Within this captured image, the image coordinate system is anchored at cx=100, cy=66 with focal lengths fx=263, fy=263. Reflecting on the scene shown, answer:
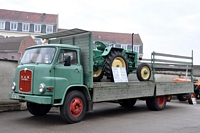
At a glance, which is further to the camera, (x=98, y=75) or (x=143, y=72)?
(x=143, y=72)

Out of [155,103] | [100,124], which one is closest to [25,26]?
[155,103]

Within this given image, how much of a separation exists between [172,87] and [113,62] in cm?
343

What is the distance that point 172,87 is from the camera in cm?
1176

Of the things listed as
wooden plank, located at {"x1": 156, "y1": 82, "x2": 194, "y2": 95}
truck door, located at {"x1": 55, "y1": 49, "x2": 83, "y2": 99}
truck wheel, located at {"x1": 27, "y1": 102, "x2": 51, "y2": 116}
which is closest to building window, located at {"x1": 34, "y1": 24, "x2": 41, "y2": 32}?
wooden plank, located at {"x1": 156, "y1": 82, "x2": 194, "y2": 95}

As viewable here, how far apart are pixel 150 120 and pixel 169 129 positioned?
1383mm

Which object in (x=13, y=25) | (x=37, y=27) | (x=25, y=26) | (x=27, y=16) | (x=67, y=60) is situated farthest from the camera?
(x=27, y=16)

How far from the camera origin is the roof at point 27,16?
55.9 m

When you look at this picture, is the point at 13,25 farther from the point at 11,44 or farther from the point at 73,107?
the point at 73,107

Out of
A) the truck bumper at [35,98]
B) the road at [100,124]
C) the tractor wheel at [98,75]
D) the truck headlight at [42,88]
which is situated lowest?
the road at [100,124]

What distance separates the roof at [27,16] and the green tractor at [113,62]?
47.4m

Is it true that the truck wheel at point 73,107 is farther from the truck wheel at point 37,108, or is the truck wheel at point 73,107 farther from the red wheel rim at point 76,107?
the truck wheel at point 37,108

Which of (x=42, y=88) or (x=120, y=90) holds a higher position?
(x=42, y=88)

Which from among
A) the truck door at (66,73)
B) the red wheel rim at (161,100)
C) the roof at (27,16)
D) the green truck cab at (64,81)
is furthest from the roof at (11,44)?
the truck door at (66,73)

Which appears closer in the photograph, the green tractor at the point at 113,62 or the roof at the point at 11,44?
the green tractor at the point at 113,62
